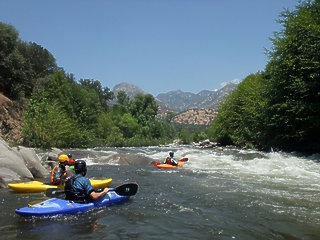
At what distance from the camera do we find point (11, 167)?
11.2 meters

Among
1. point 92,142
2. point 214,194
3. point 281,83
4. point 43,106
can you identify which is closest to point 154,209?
point 214,194

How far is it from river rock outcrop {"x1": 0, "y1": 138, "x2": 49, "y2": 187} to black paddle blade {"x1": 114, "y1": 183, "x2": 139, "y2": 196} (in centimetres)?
413

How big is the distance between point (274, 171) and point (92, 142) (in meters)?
26.5

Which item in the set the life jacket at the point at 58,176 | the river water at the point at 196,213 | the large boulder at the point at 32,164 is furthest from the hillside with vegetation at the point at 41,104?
the life jacket at the point at 58,176

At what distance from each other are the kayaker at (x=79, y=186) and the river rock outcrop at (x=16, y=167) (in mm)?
4097

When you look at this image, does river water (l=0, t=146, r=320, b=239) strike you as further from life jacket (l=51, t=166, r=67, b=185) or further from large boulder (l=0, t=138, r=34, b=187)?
large boulder (l=0, t=138, r=34, b=187)

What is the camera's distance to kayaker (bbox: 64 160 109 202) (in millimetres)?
7034

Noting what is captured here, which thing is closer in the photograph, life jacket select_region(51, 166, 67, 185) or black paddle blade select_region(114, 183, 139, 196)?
black paddle blade select_region(114, 183, 139, 196)

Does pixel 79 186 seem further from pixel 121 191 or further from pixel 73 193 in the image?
pixel 121 191

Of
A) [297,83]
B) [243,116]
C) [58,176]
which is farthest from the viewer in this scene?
[243,116]

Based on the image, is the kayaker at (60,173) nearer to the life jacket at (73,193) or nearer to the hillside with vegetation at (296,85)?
the life jacket at (73,193)

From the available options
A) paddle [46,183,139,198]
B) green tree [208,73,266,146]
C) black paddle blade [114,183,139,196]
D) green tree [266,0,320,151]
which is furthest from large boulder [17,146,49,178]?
green tree [208,73,266,146]

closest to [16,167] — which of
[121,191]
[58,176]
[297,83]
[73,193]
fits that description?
[58,176]

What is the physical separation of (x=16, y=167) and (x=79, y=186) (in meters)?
5.26
